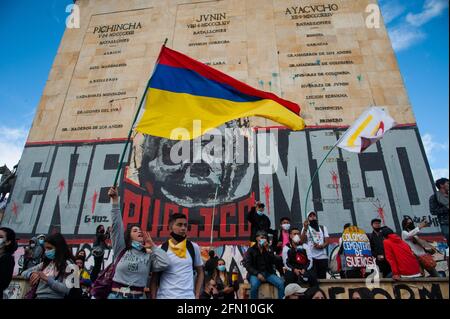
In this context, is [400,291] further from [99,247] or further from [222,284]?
[99,247]

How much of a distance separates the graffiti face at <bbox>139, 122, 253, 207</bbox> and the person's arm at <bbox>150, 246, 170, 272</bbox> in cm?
667

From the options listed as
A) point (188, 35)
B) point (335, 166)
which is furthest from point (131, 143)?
point (335, 166)

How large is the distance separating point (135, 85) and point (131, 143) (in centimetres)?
278

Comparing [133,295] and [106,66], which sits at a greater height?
[106,66]

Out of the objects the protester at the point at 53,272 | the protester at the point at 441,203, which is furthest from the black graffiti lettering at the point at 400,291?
the protester at the point at 53,272

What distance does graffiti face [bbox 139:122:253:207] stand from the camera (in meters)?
10.1

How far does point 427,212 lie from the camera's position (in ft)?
29.8

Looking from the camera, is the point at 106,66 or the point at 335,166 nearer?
the point at 335,166

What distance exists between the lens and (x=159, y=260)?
3.29m

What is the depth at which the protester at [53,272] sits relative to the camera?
3.34 metres

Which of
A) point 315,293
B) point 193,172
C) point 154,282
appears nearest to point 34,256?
point 193,172

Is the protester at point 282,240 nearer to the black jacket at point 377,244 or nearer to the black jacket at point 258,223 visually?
the black jacket at point 258,223

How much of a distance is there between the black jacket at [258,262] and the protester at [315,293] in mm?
941
